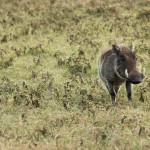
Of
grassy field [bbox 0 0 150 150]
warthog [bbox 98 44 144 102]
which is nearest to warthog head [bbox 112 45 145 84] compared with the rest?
warthog [bbox 98 44 144 102]

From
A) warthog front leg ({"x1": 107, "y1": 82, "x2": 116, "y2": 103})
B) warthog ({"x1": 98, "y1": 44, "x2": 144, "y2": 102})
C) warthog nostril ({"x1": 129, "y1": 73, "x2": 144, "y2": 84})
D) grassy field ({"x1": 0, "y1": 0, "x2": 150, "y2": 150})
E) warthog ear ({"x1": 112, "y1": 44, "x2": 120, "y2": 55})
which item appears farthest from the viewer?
warthog front leg ({"x1": 107, "y1": 82, "x2": 116, "y2": 103})

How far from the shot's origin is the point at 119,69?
9.05 metres

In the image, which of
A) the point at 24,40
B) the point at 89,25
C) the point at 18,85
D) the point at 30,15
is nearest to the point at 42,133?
the point at 18,85

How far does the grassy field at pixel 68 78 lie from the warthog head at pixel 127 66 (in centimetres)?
58

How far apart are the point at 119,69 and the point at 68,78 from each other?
9.90 feet

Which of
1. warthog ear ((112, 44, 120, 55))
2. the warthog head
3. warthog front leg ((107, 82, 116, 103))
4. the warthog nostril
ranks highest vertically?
warthog ear ((112, 44, 120, 55))

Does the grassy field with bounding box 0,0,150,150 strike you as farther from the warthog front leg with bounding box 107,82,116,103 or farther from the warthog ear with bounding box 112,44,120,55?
the warthog ear with bounding box 112,44,120,55

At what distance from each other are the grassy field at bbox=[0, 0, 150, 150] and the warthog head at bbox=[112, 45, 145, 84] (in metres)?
0.58

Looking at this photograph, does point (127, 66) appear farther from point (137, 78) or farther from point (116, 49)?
point (116, 49)

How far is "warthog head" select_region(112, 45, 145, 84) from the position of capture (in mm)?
8430

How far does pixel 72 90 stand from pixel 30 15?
1189cm

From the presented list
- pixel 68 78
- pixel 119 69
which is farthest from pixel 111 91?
pixel 68 78

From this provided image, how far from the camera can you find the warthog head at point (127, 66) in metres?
Result: 8.43

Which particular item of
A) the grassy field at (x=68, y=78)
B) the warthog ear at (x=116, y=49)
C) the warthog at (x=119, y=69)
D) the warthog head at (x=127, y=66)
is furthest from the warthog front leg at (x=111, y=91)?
the warthog ear at (x=116, y=49)
